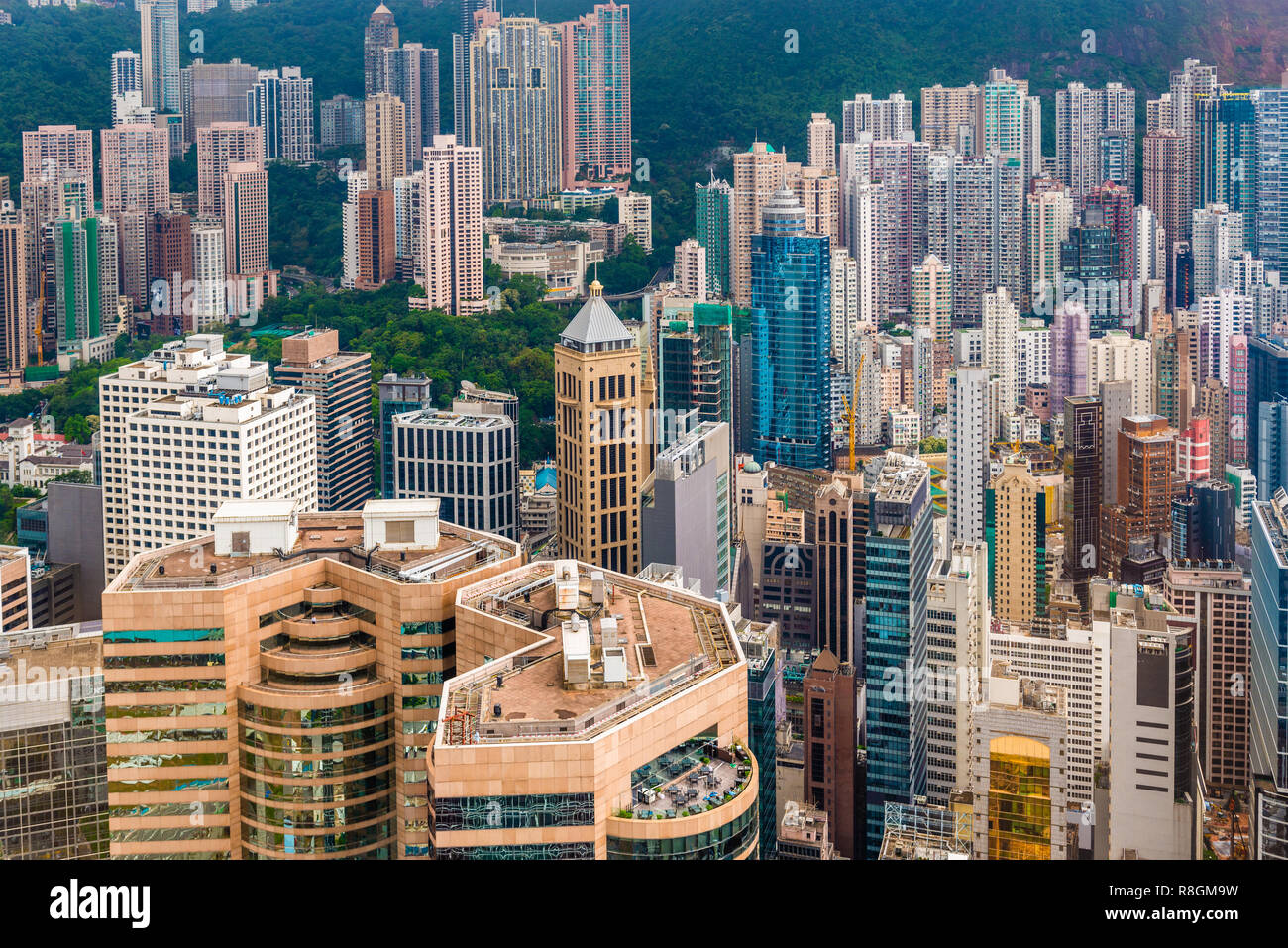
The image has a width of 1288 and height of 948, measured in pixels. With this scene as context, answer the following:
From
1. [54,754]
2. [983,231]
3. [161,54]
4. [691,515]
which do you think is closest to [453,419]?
[691,515]

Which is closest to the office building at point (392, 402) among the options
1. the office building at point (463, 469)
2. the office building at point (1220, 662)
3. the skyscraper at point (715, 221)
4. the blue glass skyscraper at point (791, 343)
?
the office building at point (463, 469)

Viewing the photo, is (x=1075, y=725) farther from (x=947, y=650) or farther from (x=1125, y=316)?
(x=1125, y=316)

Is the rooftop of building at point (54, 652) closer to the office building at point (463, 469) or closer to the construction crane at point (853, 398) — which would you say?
the office building at point (463, 469)

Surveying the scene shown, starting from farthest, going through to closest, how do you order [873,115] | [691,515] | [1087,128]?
[873,115] < [1087,128] < [691,515]

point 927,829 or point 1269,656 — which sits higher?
point 1269,656

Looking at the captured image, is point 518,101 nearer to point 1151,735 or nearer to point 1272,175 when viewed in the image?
point 1272,175

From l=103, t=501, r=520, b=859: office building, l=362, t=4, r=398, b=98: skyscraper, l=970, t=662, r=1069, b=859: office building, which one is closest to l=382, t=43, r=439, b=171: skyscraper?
l=362, t=4, r=398, b=98: skyscraper
